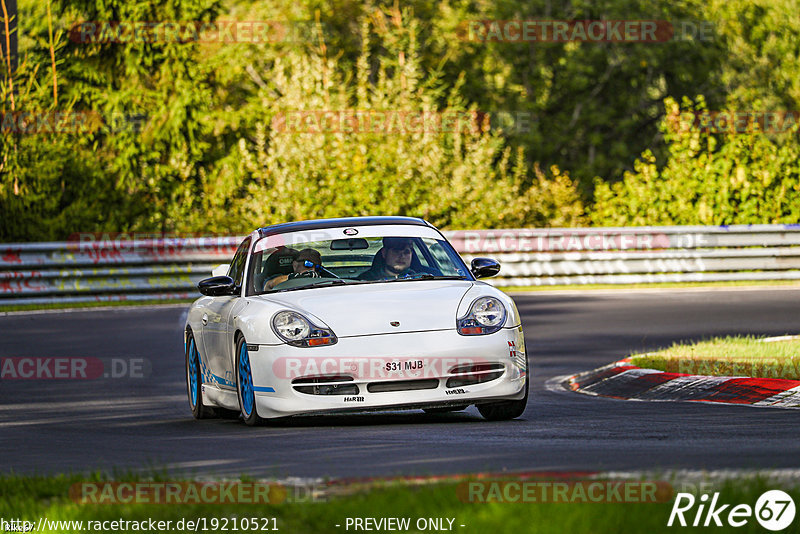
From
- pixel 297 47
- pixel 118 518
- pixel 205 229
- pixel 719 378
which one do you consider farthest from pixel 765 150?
pixel 118 518

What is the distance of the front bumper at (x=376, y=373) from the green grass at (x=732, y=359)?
9.95ft

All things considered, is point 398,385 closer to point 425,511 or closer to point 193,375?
point 193,375

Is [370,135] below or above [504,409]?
above

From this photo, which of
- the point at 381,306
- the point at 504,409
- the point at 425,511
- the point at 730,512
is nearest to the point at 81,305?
the point at 504,409

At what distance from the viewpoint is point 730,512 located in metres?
5.80

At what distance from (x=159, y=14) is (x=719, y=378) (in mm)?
25896

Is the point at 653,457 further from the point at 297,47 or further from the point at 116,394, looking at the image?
the point at 297,47

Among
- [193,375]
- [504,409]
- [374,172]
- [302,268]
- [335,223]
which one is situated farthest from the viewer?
[374,172]

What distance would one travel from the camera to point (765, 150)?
31156 millimetres

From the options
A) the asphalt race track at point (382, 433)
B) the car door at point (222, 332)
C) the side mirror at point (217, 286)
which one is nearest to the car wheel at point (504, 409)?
the asphalt race track at point (382, 433)

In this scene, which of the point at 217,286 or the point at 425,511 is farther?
the point at 217,286

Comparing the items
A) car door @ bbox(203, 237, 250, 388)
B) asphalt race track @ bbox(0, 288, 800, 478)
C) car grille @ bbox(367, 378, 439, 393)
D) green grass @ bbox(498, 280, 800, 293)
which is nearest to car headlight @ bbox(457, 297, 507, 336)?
car grille @ bbox(367, 378, 439, 393)

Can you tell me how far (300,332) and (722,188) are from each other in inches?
848

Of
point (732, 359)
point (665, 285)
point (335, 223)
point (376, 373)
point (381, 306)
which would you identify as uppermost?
point (335, 223)
